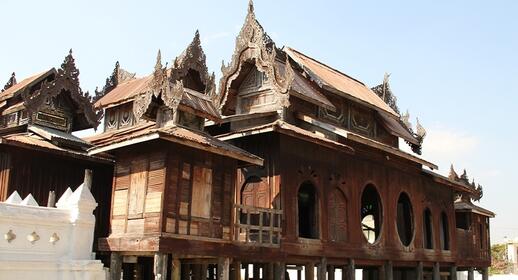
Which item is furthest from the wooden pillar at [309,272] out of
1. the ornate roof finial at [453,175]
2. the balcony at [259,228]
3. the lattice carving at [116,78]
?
the ornate roof finial at [453,175]

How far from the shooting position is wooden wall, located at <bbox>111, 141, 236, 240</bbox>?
492 inches

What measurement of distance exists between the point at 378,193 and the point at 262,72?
5.95m

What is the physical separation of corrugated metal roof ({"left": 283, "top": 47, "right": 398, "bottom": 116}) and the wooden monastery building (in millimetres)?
112

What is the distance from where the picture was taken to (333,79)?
2128 cm

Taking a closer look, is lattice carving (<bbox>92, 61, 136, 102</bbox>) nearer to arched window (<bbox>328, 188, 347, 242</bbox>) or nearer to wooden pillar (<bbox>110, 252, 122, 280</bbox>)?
arched window (<bbox>328, 188, 347, 242</bbox>)

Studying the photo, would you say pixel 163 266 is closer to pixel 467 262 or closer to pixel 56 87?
pixel 56 87

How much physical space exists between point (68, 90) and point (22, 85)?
159 cm

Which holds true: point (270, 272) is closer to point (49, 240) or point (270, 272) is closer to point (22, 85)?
point (49, 240)

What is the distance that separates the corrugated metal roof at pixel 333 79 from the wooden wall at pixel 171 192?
680 cm

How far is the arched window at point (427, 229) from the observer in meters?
23.1

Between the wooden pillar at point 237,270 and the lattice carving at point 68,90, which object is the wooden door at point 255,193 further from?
the lattice carving at point 68,90

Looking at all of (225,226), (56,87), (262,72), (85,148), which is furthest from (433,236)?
(56,87)

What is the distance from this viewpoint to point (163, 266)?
12141 mm

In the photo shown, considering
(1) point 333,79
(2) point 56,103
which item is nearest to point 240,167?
(1) point 333,79
